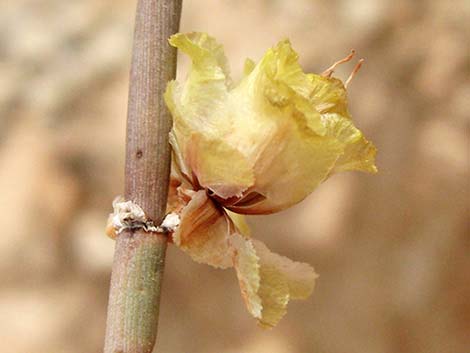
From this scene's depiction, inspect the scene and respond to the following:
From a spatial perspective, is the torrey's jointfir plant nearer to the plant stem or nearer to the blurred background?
the plant stem

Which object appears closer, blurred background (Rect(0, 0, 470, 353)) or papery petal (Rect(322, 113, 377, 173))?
papery petal (Rect(322, 113, 377, 173))

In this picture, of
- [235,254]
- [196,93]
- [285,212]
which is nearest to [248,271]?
[235,254]

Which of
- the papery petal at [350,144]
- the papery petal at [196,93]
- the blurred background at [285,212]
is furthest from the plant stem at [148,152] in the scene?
the blurred background at [285,212]

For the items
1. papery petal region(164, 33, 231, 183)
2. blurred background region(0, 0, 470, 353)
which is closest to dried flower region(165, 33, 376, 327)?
papery petal region(164, 33, 231, 183)

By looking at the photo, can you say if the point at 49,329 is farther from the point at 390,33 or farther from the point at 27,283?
the point at 390,33

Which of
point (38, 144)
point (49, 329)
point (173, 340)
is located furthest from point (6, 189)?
point (173, 340)

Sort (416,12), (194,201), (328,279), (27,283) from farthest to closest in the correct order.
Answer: (416,12), (328,279), (27,283), (194,201)
